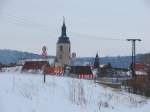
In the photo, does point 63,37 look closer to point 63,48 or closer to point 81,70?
point 63,48

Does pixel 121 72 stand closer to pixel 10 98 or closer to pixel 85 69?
pixel 85 69

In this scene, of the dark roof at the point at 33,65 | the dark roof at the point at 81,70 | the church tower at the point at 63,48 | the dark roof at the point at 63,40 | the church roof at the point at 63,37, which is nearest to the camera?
the dark roof at the point at 81,70

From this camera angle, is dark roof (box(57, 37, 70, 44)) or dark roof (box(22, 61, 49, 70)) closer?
dark roof (box(22, 61, 49, 70))

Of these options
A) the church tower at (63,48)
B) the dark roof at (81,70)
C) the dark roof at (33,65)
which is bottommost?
the dark roof at (81,70)

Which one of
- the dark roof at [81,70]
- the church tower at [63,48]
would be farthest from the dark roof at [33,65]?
the dark roof at [81,70]

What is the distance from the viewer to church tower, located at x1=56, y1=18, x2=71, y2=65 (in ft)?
429

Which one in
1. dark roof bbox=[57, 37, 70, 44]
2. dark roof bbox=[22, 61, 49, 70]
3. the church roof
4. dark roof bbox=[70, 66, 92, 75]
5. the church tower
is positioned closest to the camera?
dark roof bbox=[70, 66, 92, 75]

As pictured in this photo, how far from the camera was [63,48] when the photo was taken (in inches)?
5212

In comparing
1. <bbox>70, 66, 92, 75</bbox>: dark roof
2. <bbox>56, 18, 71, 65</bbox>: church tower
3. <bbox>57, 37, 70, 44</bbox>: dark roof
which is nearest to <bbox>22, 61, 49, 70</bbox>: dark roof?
<bbox>56, 18, 71, 65</bbox>: church tower

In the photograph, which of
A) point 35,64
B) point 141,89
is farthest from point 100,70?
point 141,89

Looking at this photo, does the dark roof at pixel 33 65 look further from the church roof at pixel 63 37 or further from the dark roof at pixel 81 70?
the church roof at pixel 63 37

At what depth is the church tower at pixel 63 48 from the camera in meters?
131

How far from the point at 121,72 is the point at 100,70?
11399 mm

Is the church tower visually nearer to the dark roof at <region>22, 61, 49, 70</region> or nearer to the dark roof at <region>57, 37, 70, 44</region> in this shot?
the dark roof at <region>57, 37, 70, 44</region>
